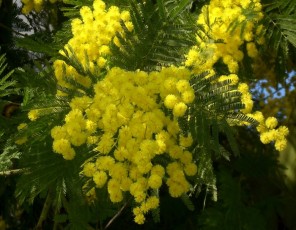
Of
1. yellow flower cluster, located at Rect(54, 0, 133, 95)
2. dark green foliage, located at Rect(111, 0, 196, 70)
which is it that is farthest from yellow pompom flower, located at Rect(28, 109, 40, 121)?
dark green foliage, located at Rect(111, 0, 196, 70)

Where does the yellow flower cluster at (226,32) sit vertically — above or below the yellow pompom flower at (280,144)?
above

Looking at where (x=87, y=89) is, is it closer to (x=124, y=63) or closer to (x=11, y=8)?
(x=124, y=63)

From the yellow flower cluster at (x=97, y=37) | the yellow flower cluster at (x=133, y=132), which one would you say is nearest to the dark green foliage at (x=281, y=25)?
the yellow flower cluster at (x=97, y=37)

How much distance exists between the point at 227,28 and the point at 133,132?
75 cm

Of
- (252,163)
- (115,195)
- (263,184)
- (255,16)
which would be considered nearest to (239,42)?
(255,16)

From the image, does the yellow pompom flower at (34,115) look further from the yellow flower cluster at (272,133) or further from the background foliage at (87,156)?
the yellow flower cluster at (272,133)

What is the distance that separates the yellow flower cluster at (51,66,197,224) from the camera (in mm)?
1390

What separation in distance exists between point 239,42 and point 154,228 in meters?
1.66

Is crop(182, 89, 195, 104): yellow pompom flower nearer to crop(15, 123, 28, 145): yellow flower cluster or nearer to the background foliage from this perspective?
the background foliage

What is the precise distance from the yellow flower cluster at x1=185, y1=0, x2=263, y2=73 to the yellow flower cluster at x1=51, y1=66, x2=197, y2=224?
413 mm

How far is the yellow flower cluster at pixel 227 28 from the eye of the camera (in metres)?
1.90

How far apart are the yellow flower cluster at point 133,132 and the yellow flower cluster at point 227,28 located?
41 cm

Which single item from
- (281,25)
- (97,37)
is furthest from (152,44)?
(281,25)

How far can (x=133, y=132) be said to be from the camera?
1390 mm
